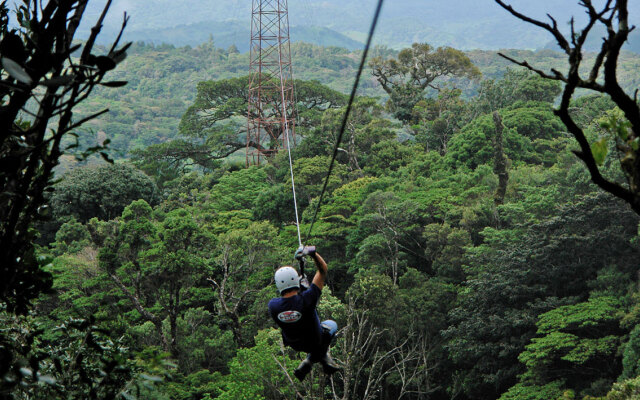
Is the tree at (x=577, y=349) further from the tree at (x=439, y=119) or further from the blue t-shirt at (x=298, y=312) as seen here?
the tree at (x=439, y=119)

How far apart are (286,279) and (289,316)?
0.26 m

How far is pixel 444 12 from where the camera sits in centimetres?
18812

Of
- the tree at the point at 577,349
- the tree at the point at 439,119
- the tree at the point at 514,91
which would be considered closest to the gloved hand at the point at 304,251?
the tree at the point at 577,349

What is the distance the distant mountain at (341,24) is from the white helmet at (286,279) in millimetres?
132884

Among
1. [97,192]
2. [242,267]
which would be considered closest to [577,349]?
[242,267]

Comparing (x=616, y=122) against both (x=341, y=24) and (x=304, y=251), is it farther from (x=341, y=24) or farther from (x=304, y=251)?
(x=341, y=24)

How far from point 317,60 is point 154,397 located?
2467 inches

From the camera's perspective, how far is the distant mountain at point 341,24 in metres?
144

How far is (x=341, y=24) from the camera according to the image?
17150cm

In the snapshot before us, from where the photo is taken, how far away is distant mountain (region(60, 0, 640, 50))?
144 m

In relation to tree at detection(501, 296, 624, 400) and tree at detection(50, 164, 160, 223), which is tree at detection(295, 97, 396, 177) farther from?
tree at detection(501, 296, 624, 400)

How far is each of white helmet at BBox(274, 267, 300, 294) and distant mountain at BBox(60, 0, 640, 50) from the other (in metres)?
133

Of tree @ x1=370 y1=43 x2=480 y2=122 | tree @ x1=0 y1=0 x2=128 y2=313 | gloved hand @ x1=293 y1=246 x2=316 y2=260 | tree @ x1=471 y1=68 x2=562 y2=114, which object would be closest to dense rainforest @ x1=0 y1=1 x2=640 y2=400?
tree @ x1=471 y1=68 x2=562 y2=114

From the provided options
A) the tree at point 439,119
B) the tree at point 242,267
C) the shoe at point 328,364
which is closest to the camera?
the shoe at point 328,364
